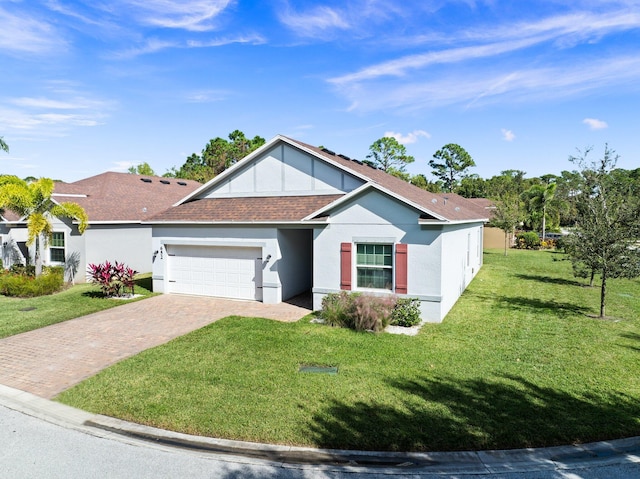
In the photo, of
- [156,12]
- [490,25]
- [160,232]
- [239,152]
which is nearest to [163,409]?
[160,232]

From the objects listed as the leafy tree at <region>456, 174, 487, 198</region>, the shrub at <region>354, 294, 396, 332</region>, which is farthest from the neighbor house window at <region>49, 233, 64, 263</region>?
the leafy tree at <region>456, 174, 487, 198</region>

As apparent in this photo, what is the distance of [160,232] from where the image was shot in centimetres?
1705

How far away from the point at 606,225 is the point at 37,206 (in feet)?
75.0

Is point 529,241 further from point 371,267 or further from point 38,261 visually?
point 38,261

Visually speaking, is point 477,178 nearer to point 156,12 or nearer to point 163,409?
point 156,12

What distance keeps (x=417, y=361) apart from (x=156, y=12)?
46.1ft

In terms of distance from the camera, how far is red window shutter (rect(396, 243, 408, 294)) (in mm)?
12680

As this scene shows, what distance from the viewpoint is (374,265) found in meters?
13.2

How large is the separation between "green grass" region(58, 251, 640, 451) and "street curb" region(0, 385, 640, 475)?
0.17 m

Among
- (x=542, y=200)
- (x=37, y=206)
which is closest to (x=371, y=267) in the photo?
(x=37, y=206)

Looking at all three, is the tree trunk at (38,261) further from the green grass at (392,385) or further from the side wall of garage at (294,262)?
the side wall of garage at (294,262)

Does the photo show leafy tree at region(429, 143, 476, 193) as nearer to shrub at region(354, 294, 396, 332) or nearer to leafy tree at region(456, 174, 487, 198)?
leafy tree at region(456, 174, 487, 198)

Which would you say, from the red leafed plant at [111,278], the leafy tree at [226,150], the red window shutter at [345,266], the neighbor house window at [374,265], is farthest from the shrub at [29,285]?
the leafy tree at [226,150]

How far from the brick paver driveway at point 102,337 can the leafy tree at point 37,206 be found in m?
6.52
